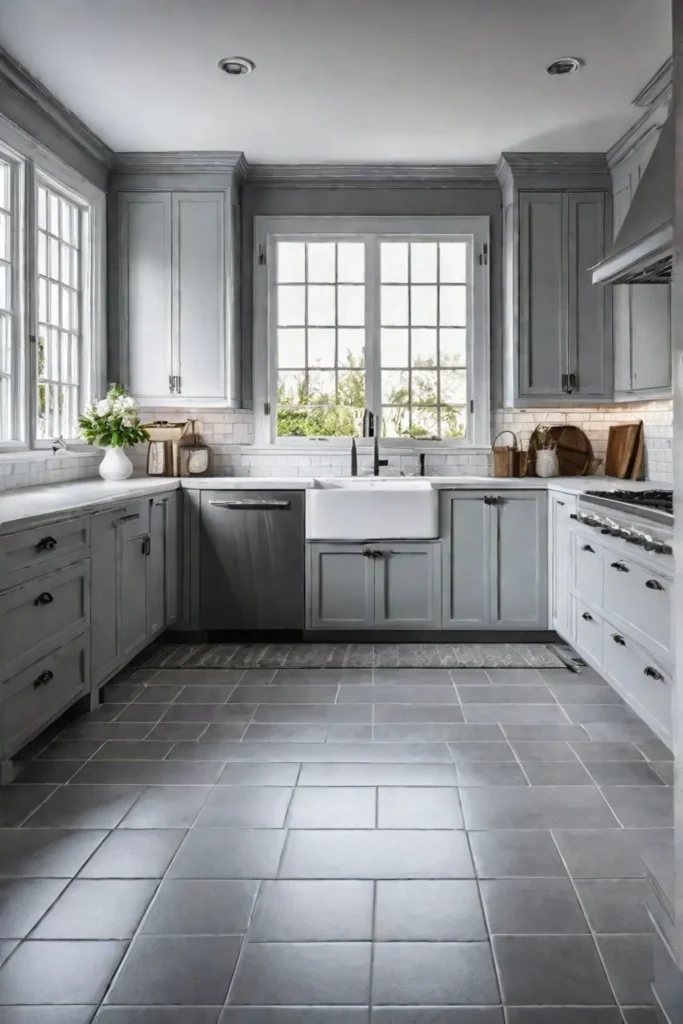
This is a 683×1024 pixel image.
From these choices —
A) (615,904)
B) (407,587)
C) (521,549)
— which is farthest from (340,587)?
(615,904)

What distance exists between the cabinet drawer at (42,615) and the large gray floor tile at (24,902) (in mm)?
717

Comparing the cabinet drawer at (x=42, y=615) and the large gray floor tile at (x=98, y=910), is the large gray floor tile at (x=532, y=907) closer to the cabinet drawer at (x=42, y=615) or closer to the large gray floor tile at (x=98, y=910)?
the large gray floor tile at (x=98, y=910)

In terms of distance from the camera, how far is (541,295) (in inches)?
193

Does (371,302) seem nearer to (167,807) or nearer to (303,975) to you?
(167,807)

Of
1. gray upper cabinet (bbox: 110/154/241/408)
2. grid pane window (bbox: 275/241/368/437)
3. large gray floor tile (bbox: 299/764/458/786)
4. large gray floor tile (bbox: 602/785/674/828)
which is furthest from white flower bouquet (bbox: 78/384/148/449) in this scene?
large gray floor tile (bbox: 602/785/674/828)

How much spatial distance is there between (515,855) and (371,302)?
376cm

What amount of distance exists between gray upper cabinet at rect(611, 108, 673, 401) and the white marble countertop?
1.80 ft

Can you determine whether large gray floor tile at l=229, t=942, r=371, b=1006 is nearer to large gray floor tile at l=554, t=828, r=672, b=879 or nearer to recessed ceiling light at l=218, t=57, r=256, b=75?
large gray floor tile at l=554, t=828, r=672, b=879

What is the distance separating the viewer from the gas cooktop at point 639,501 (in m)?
2.92

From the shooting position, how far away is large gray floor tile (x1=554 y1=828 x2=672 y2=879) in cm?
211

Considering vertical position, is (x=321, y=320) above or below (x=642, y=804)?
above

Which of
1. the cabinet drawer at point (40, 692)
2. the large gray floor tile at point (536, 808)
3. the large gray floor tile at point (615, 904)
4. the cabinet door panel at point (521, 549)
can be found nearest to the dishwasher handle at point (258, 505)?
the cabinet door panel at point (521, 549)

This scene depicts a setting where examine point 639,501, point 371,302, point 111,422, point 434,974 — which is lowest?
point 434,974

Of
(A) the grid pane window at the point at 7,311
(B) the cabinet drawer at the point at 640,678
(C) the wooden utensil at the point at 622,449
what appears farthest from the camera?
(C) the wooden utensil at the point at 622,449
